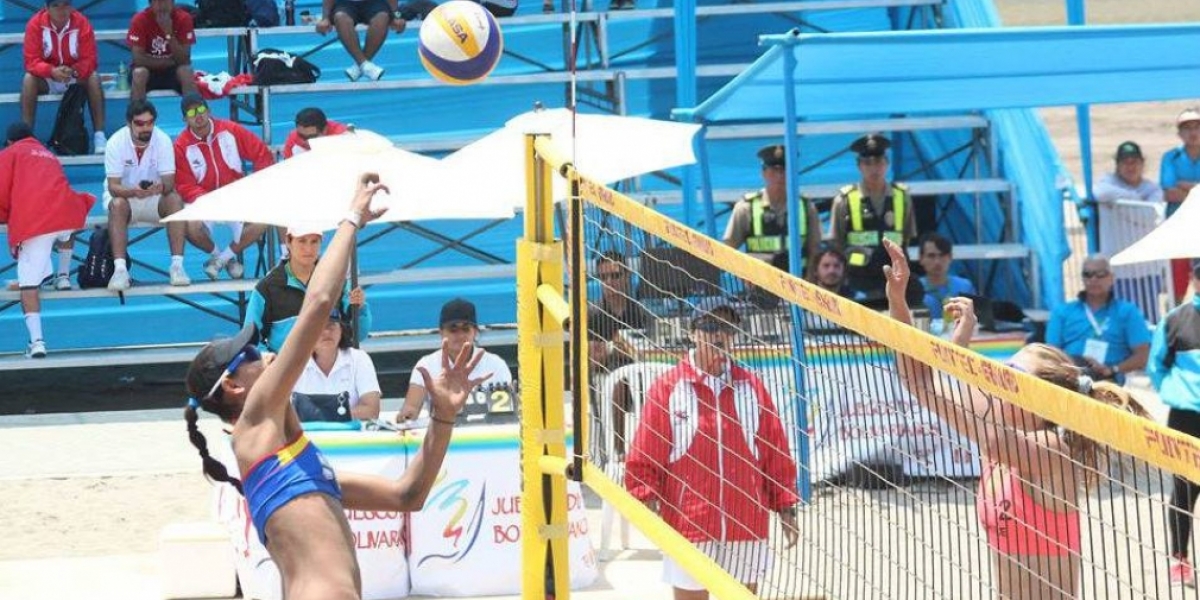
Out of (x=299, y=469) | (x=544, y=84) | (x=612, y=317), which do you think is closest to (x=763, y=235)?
(x=544, y=84)

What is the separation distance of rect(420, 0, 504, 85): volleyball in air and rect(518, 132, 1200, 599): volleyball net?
421 centimetres

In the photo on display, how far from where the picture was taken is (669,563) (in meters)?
6.79

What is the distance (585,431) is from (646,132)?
663 centimetres

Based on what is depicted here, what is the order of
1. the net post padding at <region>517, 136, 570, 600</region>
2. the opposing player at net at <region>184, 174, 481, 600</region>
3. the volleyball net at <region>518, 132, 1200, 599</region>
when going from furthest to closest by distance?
the net post padding at <region>517, 136, 570, 600</region>
the opposing player at net at <region>184, 174, 481, 600</region>
the volleyball net at <region>518, 132, 1200, 599</region>

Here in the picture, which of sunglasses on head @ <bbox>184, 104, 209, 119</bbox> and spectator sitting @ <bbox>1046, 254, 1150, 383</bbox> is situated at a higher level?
sunglasses on head @ <bbox>184, 104, 209, 119</bbox>

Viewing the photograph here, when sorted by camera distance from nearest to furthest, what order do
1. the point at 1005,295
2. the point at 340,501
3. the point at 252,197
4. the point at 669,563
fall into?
the point at 340,501 < the point at 669,563 < the point at 252,197 < the point at 1005,295

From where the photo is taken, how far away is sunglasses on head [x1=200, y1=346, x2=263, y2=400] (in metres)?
5.16

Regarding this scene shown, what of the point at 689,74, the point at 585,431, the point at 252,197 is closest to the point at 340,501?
the point at 585,431

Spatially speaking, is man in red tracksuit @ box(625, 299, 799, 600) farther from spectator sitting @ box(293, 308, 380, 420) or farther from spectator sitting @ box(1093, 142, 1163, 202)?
spectator sitting @ box(1093, 142, 1163, 202)

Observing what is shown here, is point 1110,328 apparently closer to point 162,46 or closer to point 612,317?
point 612,317

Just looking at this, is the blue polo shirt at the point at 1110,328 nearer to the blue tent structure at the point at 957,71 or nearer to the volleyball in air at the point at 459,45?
the blue tent structure at the point at 957,71

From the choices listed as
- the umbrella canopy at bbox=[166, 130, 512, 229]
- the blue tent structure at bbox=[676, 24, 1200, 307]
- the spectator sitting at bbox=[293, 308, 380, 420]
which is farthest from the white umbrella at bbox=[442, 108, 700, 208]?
the spectator sitting at bbox=[293, 308, 380, 420]

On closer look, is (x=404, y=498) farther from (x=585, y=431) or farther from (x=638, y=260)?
(x=638, y=260)

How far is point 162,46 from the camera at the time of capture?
51.7ft
